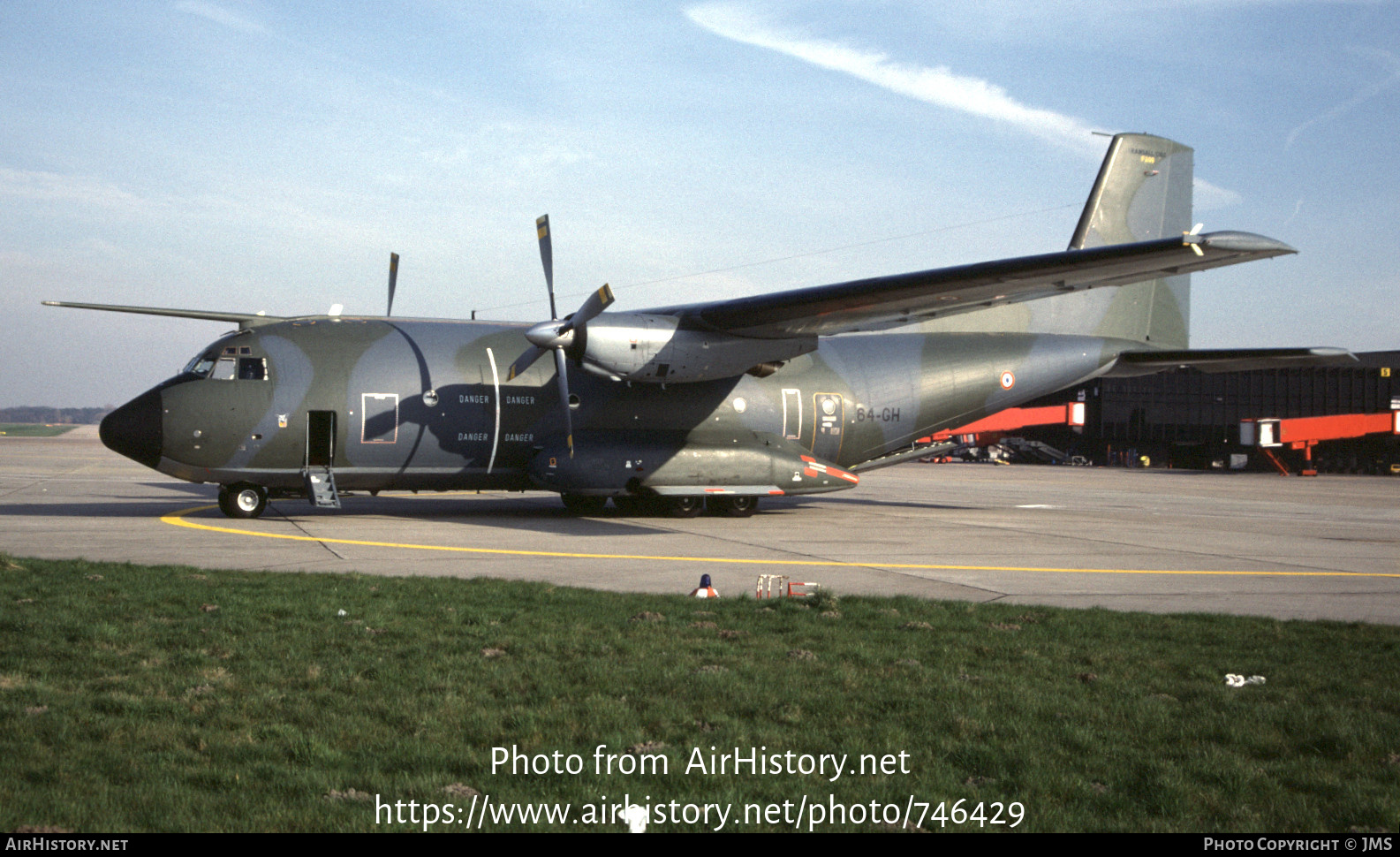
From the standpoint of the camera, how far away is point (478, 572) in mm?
12930

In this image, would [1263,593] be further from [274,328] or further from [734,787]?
[274,328]

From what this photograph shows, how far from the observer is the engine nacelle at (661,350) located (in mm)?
19516

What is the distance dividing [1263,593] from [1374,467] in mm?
60443

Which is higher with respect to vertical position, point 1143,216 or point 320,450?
point 1143,216

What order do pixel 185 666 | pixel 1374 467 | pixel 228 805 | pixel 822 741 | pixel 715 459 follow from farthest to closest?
pixel 1374 467
pixel 715 459
pixel 185 666
pixel 822 741
pixel 228 805

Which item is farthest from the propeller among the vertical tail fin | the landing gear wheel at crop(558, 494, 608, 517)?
the vertical tail fin

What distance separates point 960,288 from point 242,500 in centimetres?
1461

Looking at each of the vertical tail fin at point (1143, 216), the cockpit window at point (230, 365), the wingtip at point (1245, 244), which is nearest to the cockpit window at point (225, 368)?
the cockpit window at point (230, 365)

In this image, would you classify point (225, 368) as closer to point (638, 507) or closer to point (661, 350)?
point (661, 350)

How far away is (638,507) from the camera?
24734 mm

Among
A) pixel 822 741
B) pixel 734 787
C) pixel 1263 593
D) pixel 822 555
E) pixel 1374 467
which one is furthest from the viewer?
pixel 1374 467

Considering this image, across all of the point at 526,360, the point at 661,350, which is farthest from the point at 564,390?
the point at 661,350

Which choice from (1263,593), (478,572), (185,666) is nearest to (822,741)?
(185,666)

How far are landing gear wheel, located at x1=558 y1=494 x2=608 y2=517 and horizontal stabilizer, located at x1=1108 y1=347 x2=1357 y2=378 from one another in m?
13.6
